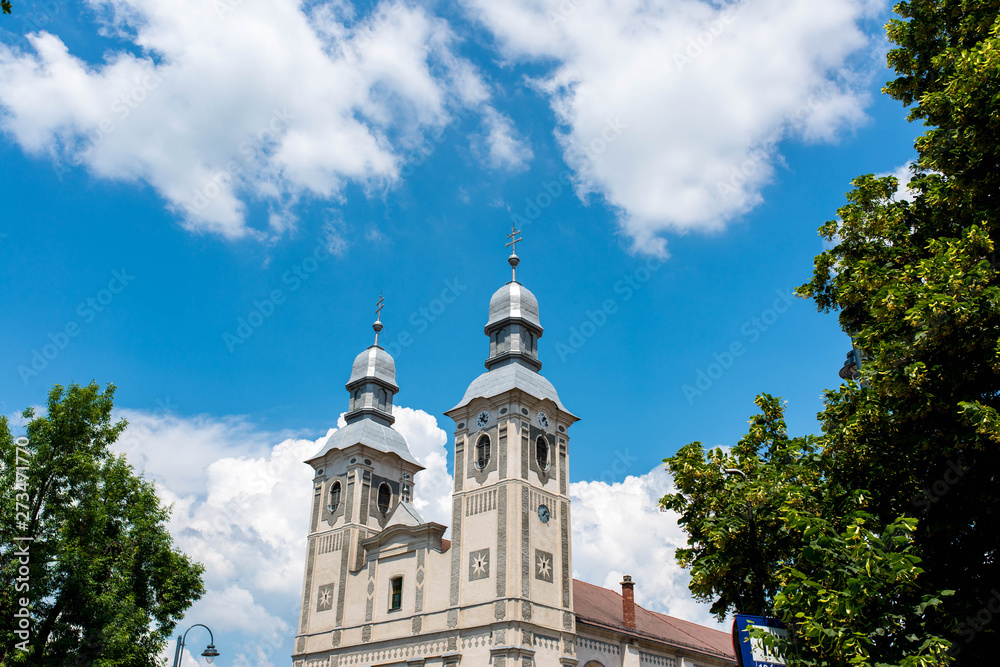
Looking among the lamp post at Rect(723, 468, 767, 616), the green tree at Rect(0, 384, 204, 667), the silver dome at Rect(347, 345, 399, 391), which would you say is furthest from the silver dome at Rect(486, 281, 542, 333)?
the lamp post at Rect(723, 468, 767, 616)

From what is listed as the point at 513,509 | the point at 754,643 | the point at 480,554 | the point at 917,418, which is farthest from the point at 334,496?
the point at 917,418

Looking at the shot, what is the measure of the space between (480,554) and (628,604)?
970cm

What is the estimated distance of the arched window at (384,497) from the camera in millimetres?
40562

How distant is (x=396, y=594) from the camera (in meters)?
35.7

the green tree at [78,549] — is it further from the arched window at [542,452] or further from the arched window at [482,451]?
the arched window at [542,452]

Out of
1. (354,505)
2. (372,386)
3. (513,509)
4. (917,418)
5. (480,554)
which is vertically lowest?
(917,418)

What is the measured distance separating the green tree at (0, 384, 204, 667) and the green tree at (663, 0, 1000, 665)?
18311 millimetres

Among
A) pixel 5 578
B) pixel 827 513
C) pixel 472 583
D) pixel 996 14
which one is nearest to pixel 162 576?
pixel 5 578

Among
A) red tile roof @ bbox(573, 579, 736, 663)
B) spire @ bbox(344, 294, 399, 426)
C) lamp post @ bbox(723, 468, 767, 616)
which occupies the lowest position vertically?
lamp post @ bbox(723, 468, 767, 616)

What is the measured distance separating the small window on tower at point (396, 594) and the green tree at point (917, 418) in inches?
988

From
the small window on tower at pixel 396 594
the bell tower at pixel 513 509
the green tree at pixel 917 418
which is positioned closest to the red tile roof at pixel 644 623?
the bell tower at pixel 513 509

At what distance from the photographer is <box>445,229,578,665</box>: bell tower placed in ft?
102

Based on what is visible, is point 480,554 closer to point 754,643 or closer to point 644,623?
point 644,623

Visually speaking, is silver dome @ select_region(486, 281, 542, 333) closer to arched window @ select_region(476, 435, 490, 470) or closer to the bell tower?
the bell tower
